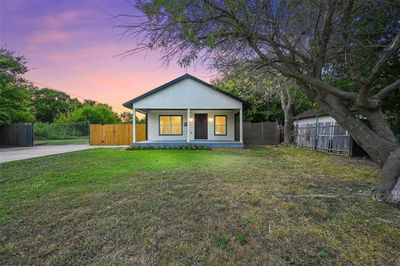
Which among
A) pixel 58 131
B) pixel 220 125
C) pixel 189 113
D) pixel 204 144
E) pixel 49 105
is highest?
pixel 49 105

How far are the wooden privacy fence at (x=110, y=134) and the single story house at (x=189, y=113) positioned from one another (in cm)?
388

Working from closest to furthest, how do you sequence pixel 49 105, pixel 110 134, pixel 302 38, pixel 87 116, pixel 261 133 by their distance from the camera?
1. pixel 302 38
2. pixel 261 133
3. pixel 110 134
4. pixel 87 116
5. pixel 49 105

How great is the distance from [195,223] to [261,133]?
1557 centimetres

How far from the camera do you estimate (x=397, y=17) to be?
536cm

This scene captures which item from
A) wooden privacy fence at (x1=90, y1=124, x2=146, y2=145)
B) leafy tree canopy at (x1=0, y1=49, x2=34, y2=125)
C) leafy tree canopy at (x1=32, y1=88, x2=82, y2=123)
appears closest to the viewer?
leafy tree canopy at (x1=0, y1=49, x2=34, y2=125)

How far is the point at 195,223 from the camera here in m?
2.86

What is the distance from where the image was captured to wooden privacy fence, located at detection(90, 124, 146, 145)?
18094mm

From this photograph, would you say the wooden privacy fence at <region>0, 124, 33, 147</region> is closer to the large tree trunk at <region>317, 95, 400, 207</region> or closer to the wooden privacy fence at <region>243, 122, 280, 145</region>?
the wooden privacy fence at <region>243, 122, 280, 145</region>

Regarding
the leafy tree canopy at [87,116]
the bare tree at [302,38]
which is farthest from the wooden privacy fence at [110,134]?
the leafy tree canopy at [87,116]

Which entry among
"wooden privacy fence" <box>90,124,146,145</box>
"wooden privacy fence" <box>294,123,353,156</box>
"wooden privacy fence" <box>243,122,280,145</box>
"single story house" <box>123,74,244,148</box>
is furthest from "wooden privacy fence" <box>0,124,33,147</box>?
"wooden privacy fence" <box>294,123,353,156</box>

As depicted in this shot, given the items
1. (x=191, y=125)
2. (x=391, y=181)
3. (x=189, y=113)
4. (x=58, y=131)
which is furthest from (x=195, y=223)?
(x=58, y=131)

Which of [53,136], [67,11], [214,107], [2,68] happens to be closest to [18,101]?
[2,68]

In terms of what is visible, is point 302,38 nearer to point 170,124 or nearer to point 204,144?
point 204,144

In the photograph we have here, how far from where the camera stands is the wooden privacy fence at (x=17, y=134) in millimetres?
16250
